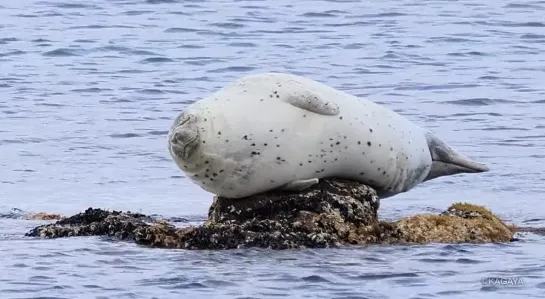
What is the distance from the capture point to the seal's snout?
895 centimetres

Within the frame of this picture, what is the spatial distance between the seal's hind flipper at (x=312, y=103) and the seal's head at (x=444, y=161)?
3.61 feet

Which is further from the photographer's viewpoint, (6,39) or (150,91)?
(6,39)

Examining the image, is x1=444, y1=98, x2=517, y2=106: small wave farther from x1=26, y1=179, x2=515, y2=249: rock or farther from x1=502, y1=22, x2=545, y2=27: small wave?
x1=502, y1=22, x2=545, y2=27: small wave

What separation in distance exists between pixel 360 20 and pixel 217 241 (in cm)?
1783

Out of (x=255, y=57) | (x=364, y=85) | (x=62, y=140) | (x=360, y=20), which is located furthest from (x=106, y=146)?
(x=360, y=20)

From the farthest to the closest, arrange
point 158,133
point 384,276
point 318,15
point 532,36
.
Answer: point 318,15, point 532,36, point 158,133, point 384,276

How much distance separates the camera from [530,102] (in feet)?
58.1

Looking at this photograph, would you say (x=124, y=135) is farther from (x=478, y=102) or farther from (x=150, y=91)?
(x=478, y=102)

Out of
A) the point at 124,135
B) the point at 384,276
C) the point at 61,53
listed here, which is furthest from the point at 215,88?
the point at 384,276

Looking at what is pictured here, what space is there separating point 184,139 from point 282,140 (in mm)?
600

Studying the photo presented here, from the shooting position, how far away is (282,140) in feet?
29.8

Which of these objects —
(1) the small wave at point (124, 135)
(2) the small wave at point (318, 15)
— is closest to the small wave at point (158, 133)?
(1) the small wave at point (124, 135)

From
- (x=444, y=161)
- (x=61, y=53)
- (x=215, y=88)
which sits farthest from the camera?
(x=61, y=53)

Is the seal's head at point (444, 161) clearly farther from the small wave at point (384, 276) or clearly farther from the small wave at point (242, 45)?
the small wave at point (242, 45)
